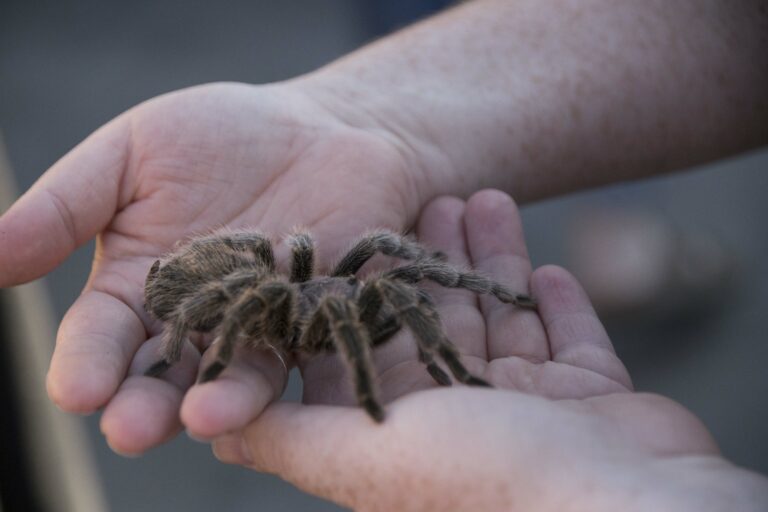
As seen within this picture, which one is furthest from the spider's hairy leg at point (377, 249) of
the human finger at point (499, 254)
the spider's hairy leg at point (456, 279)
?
the human finger at point (499, 254)

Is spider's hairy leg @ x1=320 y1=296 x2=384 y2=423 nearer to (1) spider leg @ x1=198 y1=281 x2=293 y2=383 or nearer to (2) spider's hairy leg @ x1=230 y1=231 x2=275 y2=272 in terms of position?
(1) spider leg @ x1=198 y1=281 x2=293 y2=383

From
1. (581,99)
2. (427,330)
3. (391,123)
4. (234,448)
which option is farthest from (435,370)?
(581,99)

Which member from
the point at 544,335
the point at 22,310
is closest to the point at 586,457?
the point at 544,335

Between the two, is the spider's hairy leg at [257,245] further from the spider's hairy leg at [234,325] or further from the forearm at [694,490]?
the forearm at [694,490]

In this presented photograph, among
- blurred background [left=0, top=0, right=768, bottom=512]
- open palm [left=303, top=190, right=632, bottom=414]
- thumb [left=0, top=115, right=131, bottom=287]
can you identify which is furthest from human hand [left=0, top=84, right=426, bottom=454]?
blurred background [left=0, top=0, right=768, bottom=512]

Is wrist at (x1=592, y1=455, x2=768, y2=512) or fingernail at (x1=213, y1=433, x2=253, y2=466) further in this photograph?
fingernail at (x1=213, y1=433, x2=253, y2=466)

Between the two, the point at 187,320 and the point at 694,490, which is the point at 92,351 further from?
the point at 694,490
